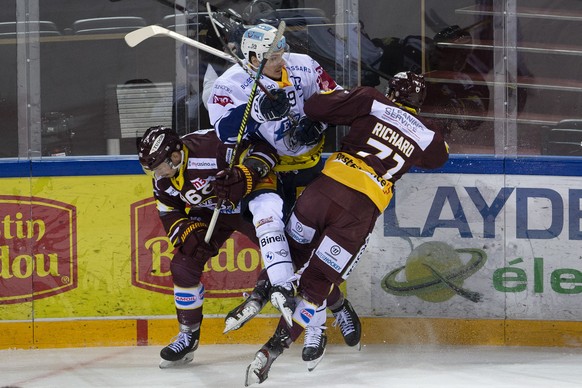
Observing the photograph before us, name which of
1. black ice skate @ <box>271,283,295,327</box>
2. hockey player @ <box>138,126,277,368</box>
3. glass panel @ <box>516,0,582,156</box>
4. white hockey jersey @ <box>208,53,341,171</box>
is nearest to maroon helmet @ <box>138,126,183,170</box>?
hockey player @ <box>138,126,277,368</box>

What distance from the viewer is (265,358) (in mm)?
4004

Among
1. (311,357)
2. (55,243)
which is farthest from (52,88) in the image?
(311,357)

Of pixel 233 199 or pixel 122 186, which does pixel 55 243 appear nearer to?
pixel 122 186

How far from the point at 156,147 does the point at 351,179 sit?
79cm

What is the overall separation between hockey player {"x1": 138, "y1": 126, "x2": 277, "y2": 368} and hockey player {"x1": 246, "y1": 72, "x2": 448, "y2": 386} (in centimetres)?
29

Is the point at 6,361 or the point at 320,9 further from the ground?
the point at 320,9

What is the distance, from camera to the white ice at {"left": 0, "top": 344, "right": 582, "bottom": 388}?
4.12 meters

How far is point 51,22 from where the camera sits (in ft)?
16.4

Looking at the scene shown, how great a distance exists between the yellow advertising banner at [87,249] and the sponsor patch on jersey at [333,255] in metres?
0.80

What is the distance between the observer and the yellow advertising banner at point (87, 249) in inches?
193

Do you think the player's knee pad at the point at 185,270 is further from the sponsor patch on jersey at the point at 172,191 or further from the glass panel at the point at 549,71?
the glass panel at the point at 549,71

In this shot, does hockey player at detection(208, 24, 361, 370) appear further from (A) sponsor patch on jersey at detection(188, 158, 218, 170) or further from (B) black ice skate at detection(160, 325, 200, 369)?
(B) black ice skate at detection(160, 325, 200, 369)

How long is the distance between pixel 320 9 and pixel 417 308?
1445mm

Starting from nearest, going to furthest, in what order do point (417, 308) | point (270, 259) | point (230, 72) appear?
point (270, 259)
point (230, 72)
point (417, 308)
